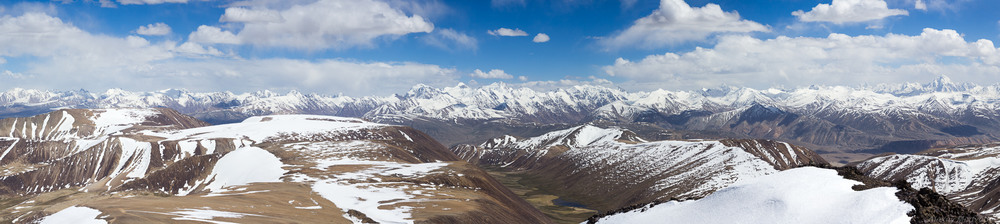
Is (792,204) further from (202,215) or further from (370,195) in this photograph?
(370,195)

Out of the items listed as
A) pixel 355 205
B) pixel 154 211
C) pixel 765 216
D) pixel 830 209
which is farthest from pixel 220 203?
pixel 830 209

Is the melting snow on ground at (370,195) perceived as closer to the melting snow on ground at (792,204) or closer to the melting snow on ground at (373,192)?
the melting snow on ground at (373,192)

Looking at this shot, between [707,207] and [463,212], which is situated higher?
[707,207]

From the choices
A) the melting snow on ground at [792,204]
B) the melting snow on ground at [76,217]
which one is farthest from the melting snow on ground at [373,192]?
the melting snow on ground at [792,204]

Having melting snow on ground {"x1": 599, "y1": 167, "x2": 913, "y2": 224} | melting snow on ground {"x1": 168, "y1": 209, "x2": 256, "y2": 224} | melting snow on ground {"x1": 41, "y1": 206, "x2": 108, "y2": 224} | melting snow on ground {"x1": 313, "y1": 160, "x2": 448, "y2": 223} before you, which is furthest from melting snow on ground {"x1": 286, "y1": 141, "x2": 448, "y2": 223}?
melting snow on ground {"x1": 599, "y1": 167, "x2": 913, "y2": 224}

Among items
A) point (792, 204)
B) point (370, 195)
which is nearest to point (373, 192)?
point (370, 195)

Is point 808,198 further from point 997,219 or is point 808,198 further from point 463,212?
point 997,219
